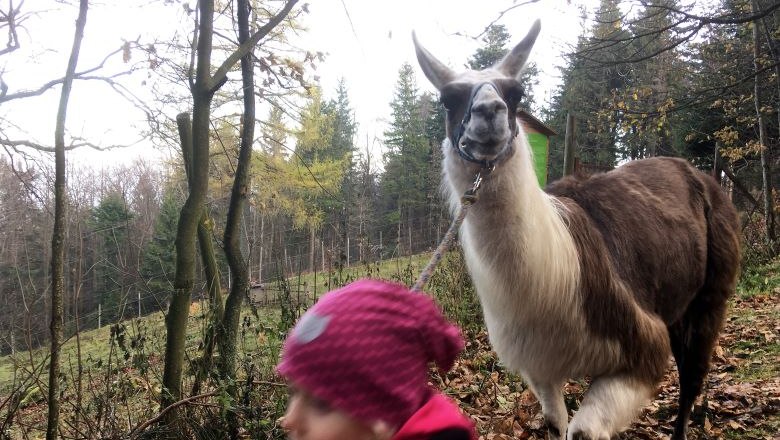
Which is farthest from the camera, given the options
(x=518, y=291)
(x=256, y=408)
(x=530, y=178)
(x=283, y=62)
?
(x=283, y=62)

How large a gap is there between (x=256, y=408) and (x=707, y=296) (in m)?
3.39

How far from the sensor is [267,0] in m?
4.91

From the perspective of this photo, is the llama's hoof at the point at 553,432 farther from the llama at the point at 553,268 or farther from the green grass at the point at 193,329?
the green grass at the point at 193,329

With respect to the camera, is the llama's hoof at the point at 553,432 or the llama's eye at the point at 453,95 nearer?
the llama's eye at the point at 453,95

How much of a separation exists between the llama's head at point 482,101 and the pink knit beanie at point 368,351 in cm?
154

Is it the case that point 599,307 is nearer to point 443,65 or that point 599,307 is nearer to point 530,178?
point 530,178

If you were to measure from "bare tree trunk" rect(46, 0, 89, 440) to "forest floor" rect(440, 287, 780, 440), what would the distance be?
2.79 m

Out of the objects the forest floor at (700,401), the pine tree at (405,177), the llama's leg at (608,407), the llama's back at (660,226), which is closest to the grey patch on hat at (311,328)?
the llama's leg at (608,407)

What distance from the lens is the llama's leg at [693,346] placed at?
12.3ft

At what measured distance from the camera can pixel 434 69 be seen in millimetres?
3230

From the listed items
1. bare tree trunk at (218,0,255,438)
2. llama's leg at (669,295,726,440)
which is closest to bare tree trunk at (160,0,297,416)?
bare tree trunk at (218,0,255,438)

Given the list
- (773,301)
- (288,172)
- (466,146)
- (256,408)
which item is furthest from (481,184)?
(773,301)

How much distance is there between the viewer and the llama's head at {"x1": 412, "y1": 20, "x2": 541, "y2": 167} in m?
2.61

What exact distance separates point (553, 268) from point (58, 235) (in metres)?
3.00
